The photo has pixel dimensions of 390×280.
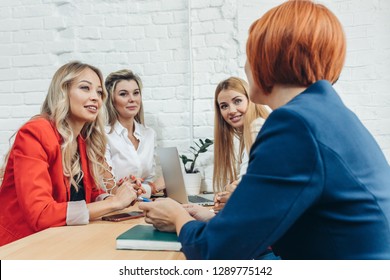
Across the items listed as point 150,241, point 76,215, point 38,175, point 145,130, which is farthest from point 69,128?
point 145,130

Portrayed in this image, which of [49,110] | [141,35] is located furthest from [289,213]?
[141,35]

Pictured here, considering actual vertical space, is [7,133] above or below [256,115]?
below

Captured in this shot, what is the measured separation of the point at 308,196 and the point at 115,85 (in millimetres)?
2141

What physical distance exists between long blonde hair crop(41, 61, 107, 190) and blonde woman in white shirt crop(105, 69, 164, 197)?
570 mm

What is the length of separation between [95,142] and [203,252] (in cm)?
131

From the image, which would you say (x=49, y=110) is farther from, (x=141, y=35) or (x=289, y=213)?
(x=289, y=213)

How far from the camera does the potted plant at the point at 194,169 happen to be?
240 centimetres

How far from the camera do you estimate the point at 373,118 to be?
250cm

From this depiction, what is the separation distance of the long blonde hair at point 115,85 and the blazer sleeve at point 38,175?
1097 millimetres

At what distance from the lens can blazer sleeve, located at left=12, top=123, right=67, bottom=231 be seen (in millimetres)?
1404

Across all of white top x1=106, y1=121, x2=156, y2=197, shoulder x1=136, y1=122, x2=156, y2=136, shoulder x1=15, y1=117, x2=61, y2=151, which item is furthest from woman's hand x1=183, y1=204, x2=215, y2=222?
shoulder x1=136, y1=122, x2=156, y2=136

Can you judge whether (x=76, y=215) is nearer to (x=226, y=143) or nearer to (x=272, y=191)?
(x=272, y=191)

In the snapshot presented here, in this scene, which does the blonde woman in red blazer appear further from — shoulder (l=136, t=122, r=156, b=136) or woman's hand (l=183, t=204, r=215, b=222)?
shoulder (l=136, t=122, r=156, b=136)
